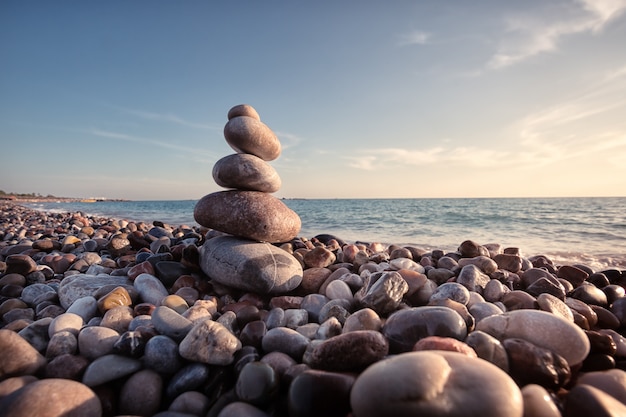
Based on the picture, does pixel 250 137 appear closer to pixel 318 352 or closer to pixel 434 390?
pixel 318 352

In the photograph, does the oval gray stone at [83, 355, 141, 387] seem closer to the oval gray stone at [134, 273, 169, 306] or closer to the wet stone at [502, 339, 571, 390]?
the oval gray stone at [134, 273, 169, 306]

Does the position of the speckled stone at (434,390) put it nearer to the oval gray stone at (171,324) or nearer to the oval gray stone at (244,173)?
the oval gray stone at (171,324)

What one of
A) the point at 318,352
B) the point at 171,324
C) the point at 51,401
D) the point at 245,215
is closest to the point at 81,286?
the point at 171,324

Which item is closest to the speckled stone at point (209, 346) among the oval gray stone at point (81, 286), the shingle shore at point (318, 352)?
the shingle shore at point (318, 352)

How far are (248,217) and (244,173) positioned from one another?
1.92ft

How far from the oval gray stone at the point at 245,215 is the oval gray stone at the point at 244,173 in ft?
0.40

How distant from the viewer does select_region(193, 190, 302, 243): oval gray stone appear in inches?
142

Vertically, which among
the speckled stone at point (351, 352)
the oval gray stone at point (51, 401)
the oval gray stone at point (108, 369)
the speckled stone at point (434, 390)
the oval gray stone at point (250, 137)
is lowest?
the oval gray stone at point (108, 369)

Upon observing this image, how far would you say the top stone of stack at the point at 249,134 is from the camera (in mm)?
3855

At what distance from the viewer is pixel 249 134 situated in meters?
3.87

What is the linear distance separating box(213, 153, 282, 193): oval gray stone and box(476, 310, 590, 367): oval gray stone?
2888 millimetres

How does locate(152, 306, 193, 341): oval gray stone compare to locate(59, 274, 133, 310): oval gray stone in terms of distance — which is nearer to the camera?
locate(152, 306, 193, 341): oval gray stone

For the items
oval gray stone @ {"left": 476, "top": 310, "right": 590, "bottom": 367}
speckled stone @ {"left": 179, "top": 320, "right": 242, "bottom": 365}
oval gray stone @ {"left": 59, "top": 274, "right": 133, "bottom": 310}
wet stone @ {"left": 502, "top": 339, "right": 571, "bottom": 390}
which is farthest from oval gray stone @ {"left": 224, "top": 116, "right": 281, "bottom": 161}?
wet stone @ {"left": 502, "top": 339, "right": 571, "bottom": 390}

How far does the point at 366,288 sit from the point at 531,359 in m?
1.39
